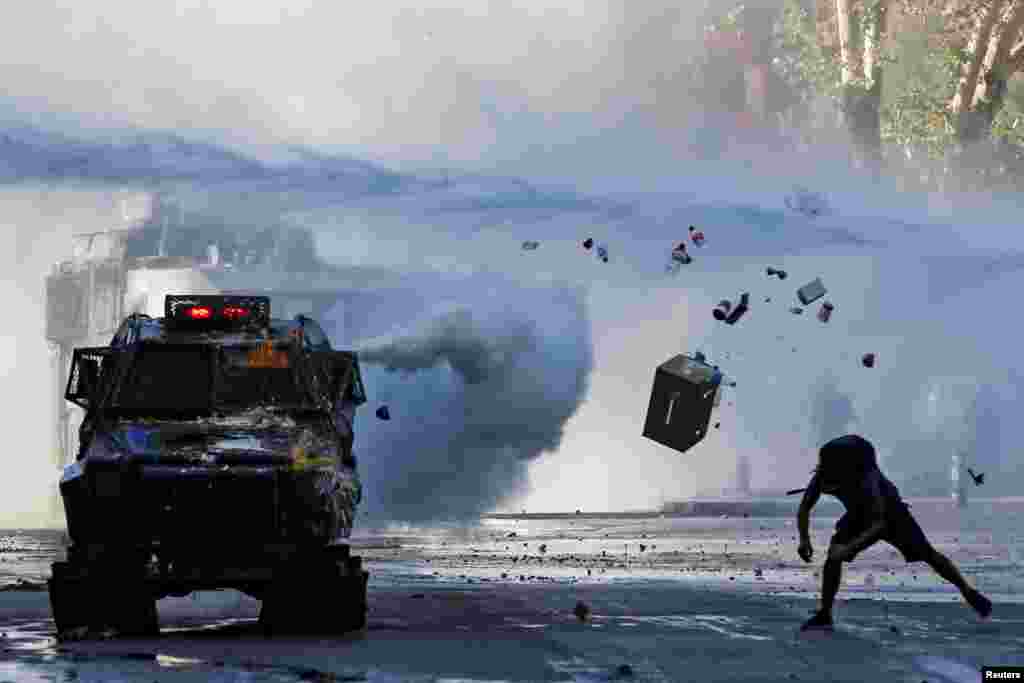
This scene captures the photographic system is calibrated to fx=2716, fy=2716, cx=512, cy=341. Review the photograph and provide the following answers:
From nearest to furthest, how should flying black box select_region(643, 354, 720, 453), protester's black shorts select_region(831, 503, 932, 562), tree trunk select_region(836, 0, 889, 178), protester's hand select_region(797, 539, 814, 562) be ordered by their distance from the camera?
protester's hand select_region(797, 539, 814, 562) → protester's black shorts select_region(831, 503, 932, 562) → flying black box select_region(643, 354, 720, 453) → tree trunk select_region(836, 0, 889, 178)

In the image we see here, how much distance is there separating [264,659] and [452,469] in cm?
9616

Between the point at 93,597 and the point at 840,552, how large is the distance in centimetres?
683

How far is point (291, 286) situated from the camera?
463 feet

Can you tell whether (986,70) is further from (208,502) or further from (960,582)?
(208,502)

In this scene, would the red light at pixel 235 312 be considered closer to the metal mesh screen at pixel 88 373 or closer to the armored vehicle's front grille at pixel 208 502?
the metal mesh screen at pixel 88 373

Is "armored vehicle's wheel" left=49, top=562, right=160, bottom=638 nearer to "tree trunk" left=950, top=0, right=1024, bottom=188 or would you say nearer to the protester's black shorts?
the protester's black shorts

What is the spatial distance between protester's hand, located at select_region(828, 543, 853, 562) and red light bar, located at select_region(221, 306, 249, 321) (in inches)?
269

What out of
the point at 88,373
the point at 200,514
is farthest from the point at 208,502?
the point at 88,373

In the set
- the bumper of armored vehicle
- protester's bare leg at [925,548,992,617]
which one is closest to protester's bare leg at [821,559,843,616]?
protester's bare leg at [925,548,992,617]

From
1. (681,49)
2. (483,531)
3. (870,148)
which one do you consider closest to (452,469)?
(870,148)

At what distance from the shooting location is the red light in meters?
28.0

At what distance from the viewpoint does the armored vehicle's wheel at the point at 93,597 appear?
81.3 feet

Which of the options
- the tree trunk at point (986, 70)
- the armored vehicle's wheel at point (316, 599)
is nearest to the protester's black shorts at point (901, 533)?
the armored vehicle's wheel at point (316, 599)

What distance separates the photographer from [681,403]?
54156 millimetres
